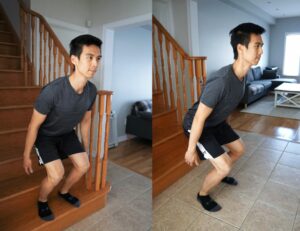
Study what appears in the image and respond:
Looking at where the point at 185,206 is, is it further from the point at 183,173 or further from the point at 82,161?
the point at 82,161

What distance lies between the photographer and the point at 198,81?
1005 mm

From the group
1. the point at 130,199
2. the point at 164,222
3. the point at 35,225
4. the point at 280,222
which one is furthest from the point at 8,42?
the point at 280,222

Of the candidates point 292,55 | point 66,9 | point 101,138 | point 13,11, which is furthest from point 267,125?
point 13,11

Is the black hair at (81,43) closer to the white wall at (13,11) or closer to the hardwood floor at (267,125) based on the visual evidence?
the white wall at (13,11)

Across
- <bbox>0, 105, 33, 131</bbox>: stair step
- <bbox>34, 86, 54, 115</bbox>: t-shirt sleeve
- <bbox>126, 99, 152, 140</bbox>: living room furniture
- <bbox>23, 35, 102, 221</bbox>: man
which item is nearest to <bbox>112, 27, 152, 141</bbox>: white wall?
<bbox>126, 99, 152, 140</bbox>: living room furniture

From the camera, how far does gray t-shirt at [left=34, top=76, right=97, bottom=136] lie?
1013mm

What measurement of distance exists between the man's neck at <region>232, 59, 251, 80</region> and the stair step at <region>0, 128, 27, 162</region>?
3.56 ft

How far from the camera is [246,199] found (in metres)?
1.13

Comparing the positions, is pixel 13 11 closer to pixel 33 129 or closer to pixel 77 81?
pixel 77 81

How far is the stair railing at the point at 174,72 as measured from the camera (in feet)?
2.39

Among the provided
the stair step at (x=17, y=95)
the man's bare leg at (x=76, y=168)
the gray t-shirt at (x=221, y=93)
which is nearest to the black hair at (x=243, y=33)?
the gray t-shirt at (x=221, y=93)

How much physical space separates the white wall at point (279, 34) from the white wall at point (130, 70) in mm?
574

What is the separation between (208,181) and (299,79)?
2.66 feet

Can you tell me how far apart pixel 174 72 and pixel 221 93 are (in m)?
0.21
